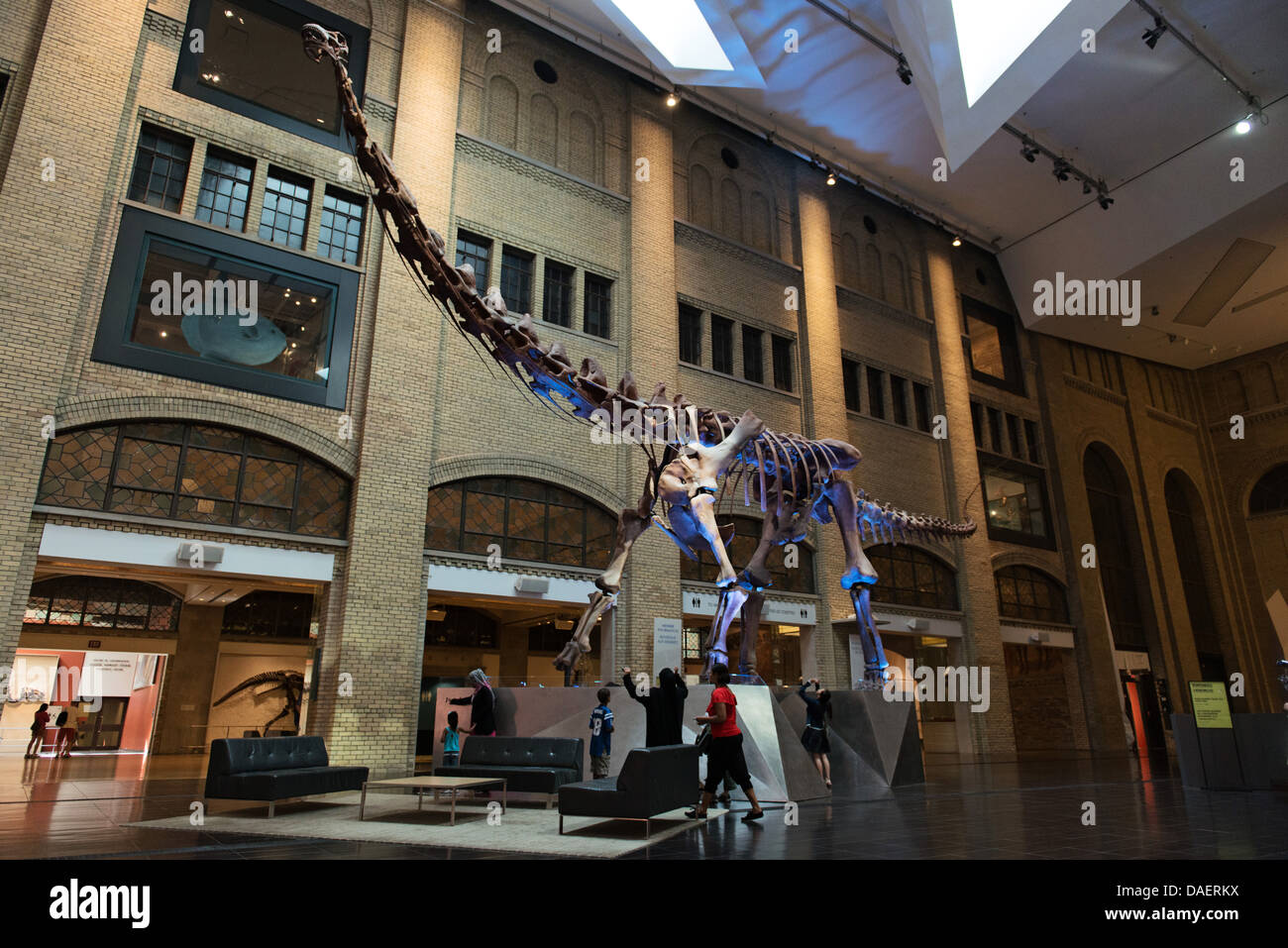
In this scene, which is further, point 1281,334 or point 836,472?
point 1281,334

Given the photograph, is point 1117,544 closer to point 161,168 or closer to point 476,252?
point 476,252

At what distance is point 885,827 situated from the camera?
695cm

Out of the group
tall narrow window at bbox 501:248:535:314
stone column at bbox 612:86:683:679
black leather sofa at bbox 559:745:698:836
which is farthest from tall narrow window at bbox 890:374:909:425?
black leather sofa at bbox 559:745:698:836

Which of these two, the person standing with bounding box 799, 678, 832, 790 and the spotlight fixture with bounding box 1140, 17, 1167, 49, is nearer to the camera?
the person standing with bounding box 799, 678, 832, 790

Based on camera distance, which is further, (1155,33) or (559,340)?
(1155,33)

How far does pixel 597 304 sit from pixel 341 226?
5.65 metres

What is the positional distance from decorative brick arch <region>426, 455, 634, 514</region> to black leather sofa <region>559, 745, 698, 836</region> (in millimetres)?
8867

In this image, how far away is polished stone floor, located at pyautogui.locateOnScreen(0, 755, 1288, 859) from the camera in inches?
221

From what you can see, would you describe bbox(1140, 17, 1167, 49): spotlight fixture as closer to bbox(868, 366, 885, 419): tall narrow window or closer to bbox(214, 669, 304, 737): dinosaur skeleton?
bbox(868, 366, 885, 419): tall narrow window

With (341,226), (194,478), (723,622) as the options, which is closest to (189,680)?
(194,478)
